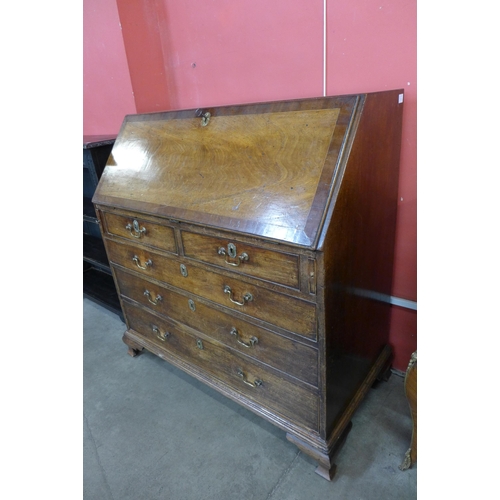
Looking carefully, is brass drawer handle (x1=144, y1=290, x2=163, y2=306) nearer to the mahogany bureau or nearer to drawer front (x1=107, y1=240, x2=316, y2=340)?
the mahogany bureau

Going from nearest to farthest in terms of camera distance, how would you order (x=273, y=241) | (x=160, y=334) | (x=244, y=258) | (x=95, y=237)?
(x=273, y=241), (x=244, y=258), (x=160, y=334), (x=95, y=237)

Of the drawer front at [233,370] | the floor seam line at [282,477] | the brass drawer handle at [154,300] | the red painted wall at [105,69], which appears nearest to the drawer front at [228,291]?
the brass drawer handle at [154,300]

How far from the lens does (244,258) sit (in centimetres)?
108

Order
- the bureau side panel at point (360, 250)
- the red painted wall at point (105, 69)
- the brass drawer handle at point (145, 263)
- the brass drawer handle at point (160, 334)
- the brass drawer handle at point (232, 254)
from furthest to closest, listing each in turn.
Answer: the red painted wall at point (105, 69) → the brass drawer handle at point (160, 334) → the brass drawer handle at point (145, 263) → the brass drawer handle at point (232, 254) → the bureau side panel at point (360, 250)

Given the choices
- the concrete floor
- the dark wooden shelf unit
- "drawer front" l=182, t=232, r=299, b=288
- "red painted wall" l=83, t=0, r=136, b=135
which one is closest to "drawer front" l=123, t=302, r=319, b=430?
the concrete floor

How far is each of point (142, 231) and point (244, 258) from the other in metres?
0.55

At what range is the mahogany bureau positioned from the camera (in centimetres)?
98

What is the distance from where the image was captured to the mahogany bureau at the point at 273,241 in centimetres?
98

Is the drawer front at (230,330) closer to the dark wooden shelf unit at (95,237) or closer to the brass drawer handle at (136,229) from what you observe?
the brass drawer handle at (136,229)

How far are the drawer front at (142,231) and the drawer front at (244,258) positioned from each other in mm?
99

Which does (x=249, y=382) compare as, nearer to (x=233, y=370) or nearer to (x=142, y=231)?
(x=233, y=370)

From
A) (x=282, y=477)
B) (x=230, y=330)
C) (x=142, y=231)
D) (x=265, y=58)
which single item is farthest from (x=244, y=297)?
(x=265, y=58)

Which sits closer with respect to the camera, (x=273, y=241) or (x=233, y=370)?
(x=273, y=241)
